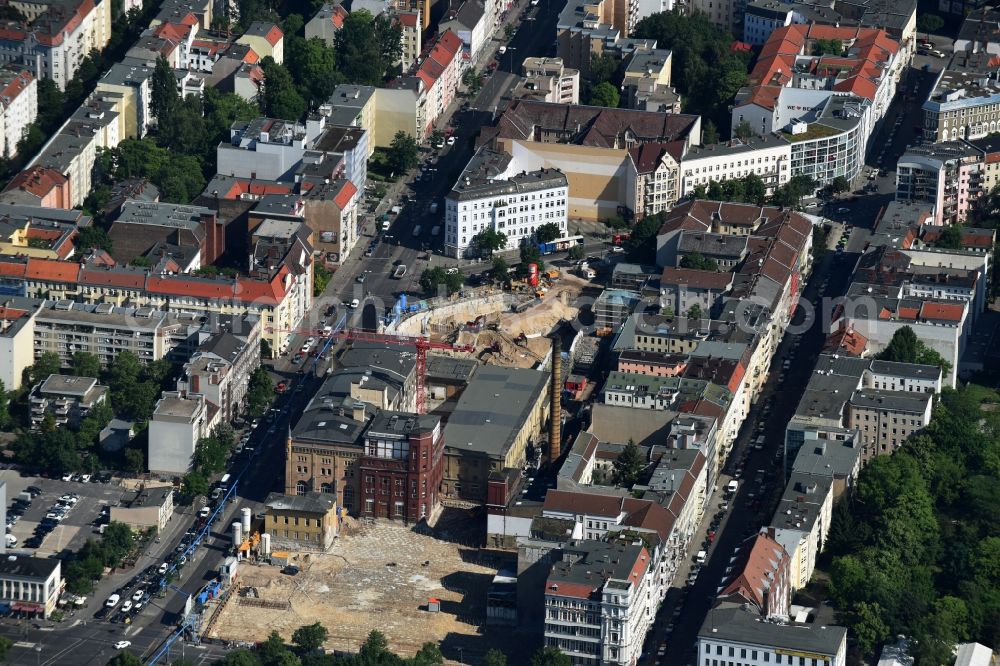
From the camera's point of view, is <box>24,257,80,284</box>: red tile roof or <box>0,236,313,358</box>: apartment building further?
<box>24,257,80,284</box>: red tile roof

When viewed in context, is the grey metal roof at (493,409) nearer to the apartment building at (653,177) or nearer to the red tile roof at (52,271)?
the red tile roof at (52,271)

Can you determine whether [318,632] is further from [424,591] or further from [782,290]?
[782,290]

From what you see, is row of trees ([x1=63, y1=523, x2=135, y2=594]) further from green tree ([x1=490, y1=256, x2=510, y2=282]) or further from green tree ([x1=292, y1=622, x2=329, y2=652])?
green tree ([x1=490, y1=256, x2=510, y2=282])

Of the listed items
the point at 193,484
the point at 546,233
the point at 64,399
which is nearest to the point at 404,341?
the point at 193,484

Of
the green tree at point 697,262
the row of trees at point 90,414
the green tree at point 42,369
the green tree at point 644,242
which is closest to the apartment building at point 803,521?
the green tree at point 697,262

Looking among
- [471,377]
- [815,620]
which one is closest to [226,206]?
[471,377]

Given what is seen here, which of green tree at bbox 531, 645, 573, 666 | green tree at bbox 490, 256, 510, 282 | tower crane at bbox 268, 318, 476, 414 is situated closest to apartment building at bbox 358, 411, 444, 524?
tower crane at bbox 268, 318, 476, 414
